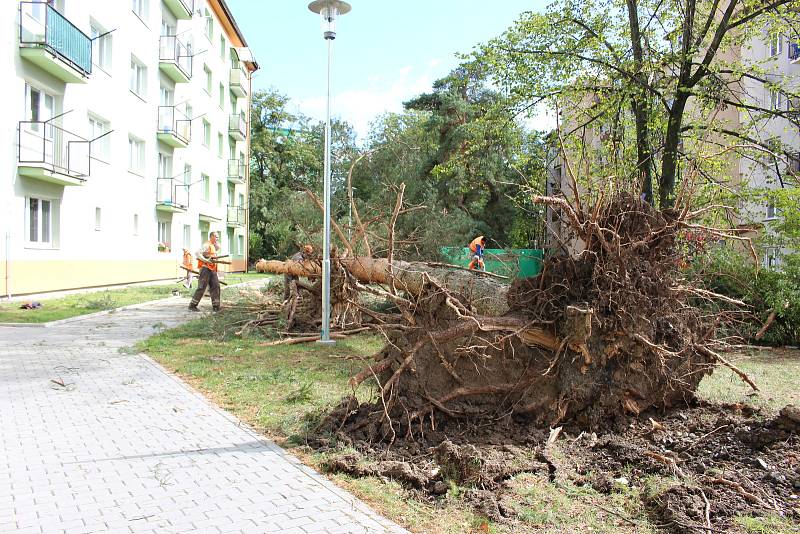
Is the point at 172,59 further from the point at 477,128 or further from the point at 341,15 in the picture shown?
the point at 341,15

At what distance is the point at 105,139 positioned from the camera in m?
21.0

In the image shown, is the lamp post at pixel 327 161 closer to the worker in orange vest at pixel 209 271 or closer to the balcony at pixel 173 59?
the worker in orange vest at pixel 209 271

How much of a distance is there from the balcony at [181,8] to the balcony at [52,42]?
10.2 metres

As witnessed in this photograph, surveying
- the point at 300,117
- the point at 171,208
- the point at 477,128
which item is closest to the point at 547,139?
the point at 477,128

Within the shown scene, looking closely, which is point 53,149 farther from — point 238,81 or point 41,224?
point 238,81

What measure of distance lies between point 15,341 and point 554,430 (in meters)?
9.03

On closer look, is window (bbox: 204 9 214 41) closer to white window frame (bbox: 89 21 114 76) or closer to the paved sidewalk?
white window frame (bbox: 89 21 114 76)

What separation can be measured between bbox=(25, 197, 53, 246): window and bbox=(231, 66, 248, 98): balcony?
25087 millimetres

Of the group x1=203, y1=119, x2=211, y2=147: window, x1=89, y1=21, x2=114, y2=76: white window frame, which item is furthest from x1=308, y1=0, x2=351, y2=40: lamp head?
x1=203, y1=119, x2=211, y2=147: window

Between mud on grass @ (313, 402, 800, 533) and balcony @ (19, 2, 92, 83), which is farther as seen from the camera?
balcony @ (19, 2, 92, 83)

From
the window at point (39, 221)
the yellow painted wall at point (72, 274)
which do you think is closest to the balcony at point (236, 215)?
the yellow painted wall at point (72, 274)

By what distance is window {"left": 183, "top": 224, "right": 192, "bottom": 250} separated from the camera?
30172 millimetres

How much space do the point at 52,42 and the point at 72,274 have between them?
6.91 m

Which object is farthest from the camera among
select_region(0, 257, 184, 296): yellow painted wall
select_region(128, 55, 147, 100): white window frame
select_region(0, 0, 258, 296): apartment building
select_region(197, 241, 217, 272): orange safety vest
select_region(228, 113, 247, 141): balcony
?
select_region(228, 113, 247, 141): balcony
